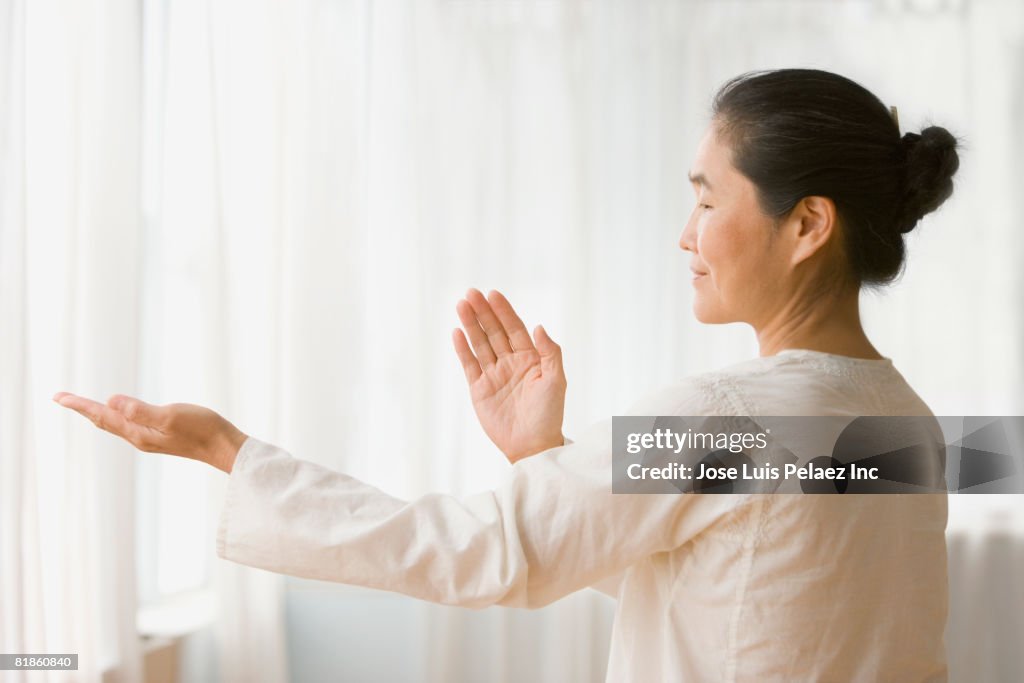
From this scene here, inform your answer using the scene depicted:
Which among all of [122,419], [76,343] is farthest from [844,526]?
[76,343]

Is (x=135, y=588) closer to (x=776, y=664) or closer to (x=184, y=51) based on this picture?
(x=184, y=51)

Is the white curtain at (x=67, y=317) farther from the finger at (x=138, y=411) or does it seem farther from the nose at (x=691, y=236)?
the nose at (x=691, y=236)

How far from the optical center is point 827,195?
3.05 feet

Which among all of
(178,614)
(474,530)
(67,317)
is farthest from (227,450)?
(178,614)

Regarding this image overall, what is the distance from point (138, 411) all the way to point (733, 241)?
638 mm

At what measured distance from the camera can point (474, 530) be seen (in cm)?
82

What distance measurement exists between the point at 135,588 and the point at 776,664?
145 centimetres

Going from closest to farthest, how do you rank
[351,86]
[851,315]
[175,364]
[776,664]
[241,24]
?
[776,664], [851,315], [175,364], [241,24], [351,86]

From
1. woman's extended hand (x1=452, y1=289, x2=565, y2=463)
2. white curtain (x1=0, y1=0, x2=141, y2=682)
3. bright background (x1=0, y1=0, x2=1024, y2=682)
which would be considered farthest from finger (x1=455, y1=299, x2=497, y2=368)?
bright background (x1=0, y1=0, x2=1024, y2=682)

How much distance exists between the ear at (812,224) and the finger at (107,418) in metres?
0.70

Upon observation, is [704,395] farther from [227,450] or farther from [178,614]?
[178,614]

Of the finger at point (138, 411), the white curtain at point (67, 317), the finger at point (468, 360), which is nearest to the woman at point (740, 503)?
the finger at point (138, 411)

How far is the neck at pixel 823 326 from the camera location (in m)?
0.94

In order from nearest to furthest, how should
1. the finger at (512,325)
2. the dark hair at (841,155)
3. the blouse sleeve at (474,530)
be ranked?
the blouse sleeve at (474,530), the dark hair at (841,155), the finger at (512,325)
